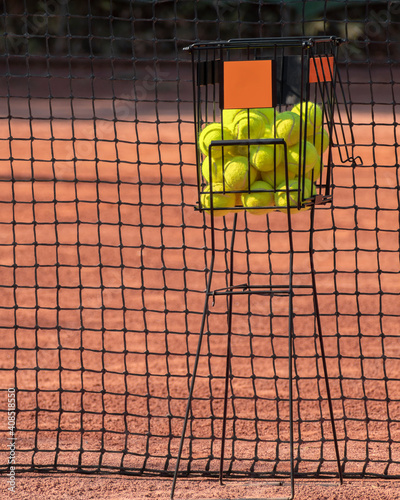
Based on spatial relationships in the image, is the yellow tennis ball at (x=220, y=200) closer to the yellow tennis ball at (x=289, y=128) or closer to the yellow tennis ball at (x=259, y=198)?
the yellow tennis ball at (x=259, y=198)

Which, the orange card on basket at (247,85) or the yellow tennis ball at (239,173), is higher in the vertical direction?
the orange card on basket at (247,85)

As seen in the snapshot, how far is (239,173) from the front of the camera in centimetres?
218

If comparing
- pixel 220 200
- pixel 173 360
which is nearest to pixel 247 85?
pixel 220 200

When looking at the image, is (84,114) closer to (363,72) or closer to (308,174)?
(363,72)

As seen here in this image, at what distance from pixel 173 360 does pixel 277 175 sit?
2553 millimetres

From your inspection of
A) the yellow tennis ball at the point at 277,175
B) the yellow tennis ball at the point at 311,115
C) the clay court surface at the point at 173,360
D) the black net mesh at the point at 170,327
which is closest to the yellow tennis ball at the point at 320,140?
the yellow tennis ball at the point at 311,115

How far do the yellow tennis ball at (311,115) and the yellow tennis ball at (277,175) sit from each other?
5.9 inches

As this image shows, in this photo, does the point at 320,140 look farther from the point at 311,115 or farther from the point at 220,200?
the point at 220,200

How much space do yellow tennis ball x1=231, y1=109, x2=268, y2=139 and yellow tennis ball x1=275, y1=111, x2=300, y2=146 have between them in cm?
5

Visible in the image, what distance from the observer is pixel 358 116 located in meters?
16.1

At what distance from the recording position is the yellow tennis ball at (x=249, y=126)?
2.18 m

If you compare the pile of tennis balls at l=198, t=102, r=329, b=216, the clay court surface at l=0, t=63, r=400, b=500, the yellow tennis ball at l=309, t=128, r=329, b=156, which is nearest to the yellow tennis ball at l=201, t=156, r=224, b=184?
the pile of tennis balls at l=198, t=102, r=329, b=216

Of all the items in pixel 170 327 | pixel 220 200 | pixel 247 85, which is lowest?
pixel 170 327

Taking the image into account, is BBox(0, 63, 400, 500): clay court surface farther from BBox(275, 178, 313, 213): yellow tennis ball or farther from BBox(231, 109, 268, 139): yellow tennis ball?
BBox(231, 109, 268, 139): yellow tennis ball
